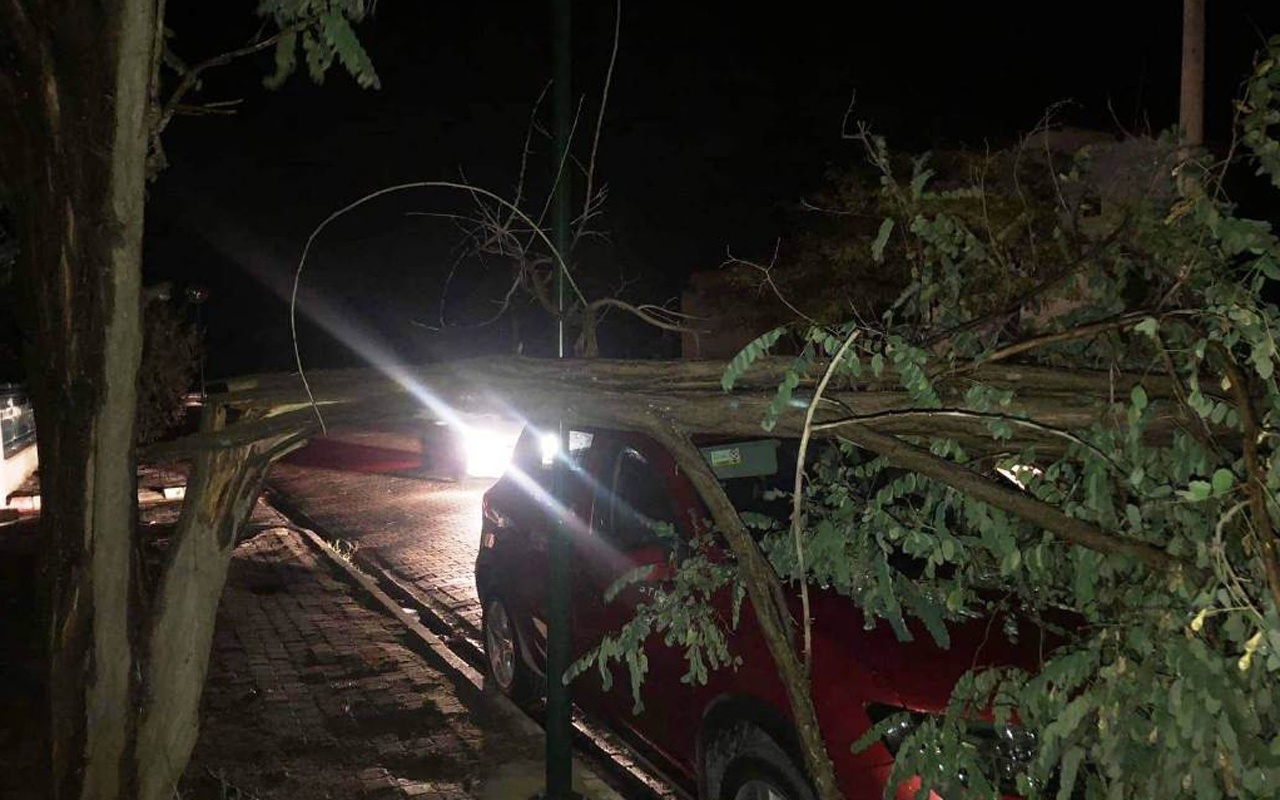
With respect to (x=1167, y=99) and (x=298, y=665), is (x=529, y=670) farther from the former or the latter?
(x=1167, y=99)

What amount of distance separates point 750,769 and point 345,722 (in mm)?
3004

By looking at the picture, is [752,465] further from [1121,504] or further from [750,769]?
[1121,504]

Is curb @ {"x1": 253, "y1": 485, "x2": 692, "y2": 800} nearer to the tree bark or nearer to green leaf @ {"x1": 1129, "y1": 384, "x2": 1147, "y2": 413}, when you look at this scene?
the tree bark

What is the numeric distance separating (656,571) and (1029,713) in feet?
6.85

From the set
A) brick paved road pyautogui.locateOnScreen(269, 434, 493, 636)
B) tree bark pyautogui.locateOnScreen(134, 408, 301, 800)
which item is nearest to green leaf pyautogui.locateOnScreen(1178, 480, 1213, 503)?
tree bark pyautogui.locateOnScreen(134, 408, 301, 800)

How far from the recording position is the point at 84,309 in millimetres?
2570

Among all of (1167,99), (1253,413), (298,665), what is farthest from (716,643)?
(1167,99)

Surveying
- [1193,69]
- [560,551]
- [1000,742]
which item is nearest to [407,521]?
[560,551]

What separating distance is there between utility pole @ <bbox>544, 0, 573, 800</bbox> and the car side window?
42cm

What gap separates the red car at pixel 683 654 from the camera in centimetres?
340

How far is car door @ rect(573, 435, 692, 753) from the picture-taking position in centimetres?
445

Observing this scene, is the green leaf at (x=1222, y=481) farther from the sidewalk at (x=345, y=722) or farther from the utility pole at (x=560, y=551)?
the sidewalk at (x=345, y=722)

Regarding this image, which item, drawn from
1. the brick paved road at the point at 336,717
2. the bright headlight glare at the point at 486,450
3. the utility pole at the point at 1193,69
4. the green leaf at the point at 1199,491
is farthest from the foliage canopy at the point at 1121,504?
the bright headlight glare at the point at 486,450

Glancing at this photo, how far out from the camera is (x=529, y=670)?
6.23 meters
